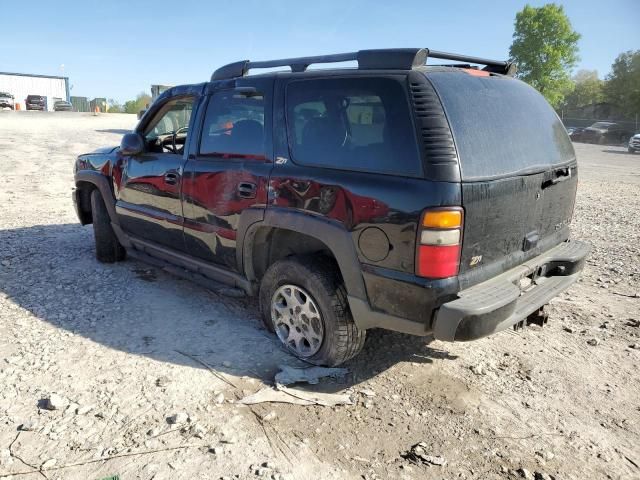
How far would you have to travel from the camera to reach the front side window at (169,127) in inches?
174

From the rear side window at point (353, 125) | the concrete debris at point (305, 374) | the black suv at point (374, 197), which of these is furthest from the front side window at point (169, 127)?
Result: the concrete debris at point (305, 374)

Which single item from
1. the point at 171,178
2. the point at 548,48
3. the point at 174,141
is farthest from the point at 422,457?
the point at 548,48

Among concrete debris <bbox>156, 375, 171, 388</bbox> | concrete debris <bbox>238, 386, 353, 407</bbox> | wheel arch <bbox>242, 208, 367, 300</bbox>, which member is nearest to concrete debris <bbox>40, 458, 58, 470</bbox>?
concrete debris <bbox>156, 375, 171, 388</bbox>

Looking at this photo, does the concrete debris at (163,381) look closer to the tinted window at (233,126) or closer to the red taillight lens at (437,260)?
the tinted window at (233,126)

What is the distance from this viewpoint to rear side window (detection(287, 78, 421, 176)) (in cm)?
265

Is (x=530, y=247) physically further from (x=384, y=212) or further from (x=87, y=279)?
(x=87, y=279)

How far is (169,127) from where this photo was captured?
471 cm

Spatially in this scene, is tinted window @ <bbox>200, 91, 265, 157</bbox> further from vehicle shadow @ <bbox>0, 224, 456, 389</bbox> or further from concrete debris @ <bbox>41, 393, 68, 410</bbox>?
concrete debris @ <bbox>41, 393, 68, 410</bbox>

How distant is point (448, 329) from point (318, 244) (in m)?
1.07

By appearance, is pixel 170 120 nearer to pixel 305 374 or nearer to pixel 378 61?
pixel 378 61

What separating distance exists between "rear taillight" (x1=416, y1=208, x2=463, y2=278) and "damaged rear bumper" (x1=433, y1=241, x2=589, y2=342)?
20cm

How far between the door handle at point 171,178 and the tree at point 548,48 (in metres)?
42.5

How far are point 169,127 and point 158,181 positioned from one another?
774mm

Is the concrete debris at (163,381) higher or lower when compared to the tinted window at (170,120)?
lower
